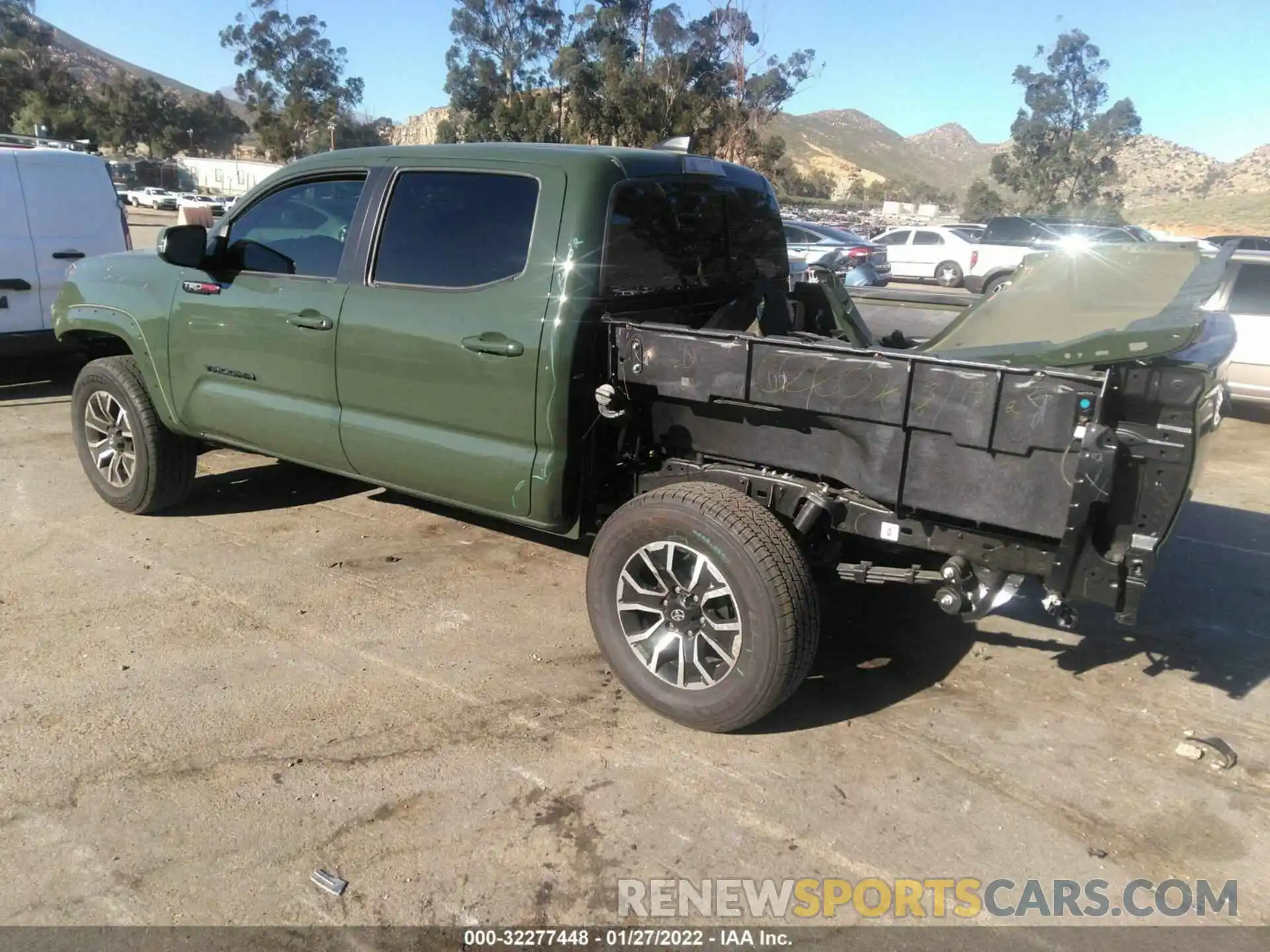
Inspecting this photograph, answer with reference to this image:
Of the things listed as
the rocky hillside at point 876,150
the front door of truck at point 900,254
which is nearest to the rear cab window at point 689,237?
the front door of truck at point 900,254

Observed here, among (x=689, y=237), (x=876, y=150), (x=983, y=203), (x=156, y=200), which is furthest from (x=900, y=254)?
(x=876, y=150)

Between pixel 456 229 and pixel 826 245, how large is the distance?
17.1 meters

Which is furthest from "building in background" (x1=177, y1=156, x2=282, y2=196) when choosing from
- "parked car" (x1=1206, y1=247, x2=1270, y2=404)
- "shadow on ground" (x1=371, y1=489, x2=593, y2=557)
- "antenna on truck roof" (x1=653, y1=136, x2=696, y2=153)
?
"antenna on truck roof" (x1=653, y1=136, x2=696, y2=153)

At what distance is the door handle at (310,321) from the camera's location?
423 centimetres

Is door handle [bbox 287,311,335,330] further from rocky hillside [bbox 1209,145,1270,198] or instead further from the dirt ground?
rocky hillside [bbox 1209,145,1270,198]

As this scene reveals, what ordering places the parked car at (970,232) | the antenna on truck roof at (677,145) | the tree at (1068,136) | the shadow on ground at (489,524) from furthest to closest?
1. the tree at (1068,136)
2. the parked car at (970,232)
3. the shadow on ground at (489,524)
4. the antenna on truck roof at (677,145)

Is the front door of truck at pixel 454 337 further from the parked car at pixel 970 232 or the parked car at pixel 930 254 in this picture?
the parked car at pixel 970 232

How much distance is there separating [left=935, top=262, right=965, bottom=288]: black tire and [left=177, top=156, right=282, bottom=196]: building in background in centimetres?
4584

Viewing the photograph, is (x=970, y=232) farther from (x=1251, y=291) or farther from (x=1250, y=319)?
(x=1250, y=319)

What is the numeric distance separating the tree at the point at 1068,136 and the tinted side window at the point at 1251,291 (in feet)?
124

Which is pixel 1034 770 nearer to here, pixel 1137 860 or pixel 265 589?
pixel 1137 860

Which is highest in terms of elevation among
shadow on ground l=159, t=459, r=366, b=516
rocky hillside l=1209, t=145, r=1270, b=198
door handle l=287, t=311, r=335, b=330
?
rocky hillside l=1209, t=145, r=1270, b=198

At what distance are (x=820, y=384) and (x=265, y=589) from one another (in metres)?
2.85

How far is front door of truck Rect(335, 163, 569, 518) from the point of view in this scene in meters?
3.65
